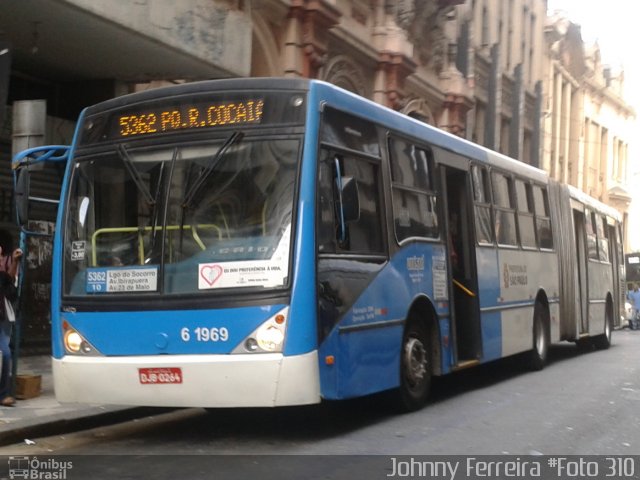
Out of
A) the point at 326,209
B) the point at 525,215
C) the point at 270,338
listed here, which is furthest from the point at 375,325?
the point at 525,215

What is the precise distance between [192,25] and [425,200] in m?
6.22

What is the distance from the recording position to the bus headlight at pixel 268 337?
7.83 m

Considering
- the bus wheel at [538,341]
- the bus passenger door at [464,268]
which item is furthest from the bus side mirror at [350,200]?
the bus wheel at [538,341]

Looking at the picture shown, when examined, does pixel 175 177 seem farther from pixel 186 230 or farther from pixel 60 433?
pixel 60 433

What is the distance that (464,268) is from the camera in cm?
1207

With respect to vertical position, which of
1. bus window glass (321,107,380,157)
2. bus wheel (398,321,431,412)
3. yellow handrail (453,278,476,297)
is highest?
bus window glass (321,107,380,157)

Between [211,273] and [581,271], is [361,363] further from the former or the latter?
[581,271]

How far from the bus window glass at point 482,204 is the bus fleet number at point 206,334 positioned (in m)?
5.05

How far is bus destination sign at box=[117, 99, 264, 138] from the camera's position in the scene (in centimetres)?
838

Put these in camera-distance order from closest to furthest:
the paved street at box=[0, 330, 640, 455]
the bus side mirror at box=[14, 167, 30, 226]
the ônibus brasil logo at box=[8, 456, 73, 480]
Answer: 1. the ônibus brasil logo at box=[8, 456, 73, 480]
2. the paved street at box=[0, 330, 640, 455]
3. the bus side mirror at box=[14, 167, 30, 226]

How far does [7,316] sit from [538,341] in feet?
26.1

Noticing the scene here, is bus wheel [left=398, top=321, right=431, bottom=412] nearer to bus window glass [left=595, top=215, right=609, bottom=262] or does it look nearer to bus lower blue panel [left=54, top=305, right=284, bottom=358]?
bus lower blue panel [left=54, top=305, right=284, bottom=358]

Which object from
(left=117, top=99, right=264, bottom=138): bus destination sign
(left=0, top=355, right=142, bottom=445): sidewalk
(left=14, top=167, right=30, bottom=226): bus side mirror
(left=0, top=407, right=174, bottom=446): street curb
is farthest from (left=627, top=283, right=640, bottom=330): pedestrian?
(left=117, top=99, right=264, bottom=138): bus destination sign

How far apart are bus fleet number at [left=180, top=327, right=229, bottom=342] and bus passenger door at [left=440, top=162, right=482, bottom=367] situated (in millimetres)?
4556
